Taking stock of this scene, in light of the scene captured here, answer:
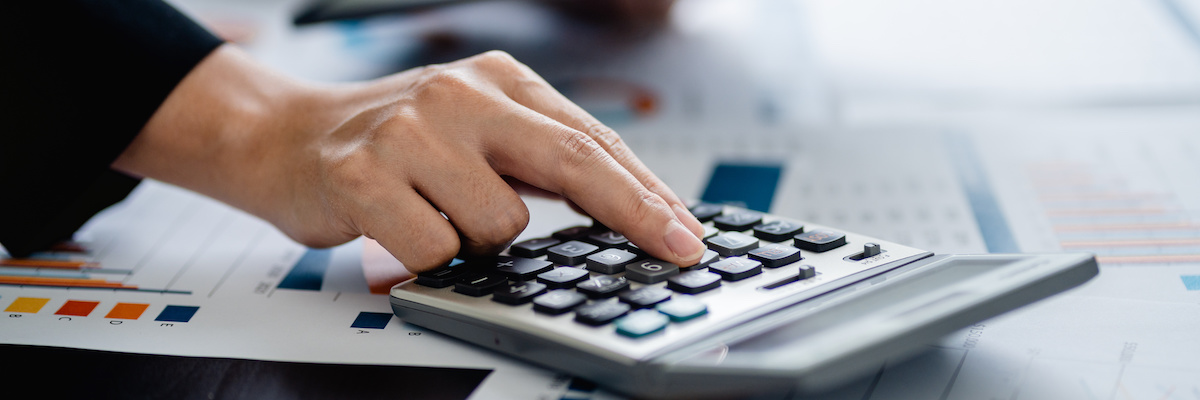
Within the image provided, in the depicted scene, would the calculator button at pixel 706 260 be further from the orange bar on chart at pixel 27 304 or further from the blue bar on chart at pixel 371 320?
the orange bar on chart at pixel 27 304

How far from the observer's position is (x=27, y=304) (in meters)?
0.52

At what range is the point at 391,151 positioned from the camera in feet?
1.62

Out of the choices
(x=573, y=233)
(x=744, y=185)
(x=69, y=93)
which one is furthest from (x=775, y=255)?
(x=69, y=93)

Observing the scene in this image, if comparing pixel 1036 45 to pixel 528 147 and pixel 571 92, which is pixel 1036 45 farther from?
pixel 528 147

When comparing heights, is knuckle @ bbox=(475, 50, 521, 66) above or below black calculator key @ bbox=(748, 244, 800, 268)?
above

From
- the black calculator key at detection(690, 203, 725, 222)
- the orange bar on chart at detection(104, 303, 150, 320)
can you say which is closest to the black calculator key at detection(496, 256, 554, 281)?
the black calculator key at detection(690, 203, 725, 222)

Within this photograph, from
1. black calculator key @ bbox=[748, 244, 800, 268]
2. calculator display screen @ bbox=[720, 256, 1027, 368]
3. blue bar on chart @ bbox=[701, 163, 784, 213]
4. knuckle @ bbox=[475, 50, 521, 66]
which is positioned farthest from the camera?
blue bar on chart @ bbox=[701, 163, 784, 213]

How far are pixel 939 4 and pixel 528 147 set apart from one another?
3.31 ft

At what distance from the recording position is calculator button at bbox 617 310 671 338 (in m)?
0.37

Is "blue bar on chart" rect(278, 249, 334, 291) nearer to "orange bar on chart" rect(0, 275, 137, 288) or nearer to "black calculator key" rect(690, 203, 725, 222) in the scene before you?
"orange bar on chart" rect(0, 275, 137, 288)

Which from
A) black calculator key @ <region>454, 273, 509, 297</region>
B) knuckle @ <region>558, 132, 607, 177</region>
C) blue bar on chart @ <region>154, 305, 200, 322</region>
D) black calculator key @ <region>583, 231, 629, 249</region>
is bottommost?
blue bar on chart @ <region>154, 305, 200, 322</region>

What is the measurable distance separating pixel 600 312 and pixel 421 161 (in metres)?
0.16

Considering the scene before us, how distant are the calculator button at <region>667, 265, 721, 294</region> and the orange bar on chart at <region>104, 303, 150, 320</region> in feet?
1.02

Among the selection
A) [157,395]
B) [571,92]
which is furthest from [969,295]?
[571,92]
